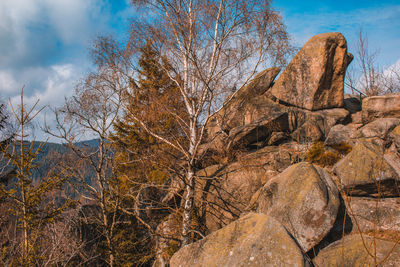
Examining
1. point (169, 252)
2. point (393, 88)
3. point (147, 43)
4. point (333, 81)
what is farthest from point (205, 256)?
point (393, 88)

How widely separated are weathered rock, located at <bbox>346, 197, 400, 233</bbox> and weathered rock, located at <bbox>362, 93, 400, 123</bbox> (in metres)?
4.39

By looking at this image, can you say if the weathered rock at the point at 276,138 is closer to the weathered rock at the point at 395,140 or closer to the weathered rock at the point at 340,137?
the weathered rock at the point at 340,137

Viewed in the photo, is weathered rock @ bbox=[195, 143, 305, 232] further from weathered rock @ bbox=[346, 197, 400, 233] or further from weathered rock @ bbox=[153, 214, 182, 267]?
weathered rock @ bbox=[346, 197, 400, 233]

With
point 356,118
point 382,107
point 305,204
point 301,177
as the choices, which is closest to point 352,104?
point 356,118

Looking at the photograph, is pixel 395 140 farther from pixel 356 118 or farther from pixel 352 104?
pixel 352 104

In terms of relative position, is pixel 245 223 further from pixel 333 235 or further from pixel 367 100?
pixel 367 100

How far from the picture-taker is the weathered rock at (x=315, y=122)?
9617mm

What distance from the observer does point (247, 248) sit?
3.86m

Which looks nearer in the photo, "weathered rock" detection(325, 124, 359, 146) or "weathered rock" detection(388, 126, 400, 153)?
"weathered rock" detection(388, 126, 400, 153)

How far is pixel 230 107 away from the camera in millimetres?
10500

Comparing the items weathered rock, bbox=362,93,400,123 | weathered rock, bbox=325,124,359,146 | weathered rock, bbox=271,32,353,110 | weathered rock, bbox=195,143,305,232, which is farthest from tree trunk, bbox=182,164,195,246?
weathered rock, bbox=362,93,400,123

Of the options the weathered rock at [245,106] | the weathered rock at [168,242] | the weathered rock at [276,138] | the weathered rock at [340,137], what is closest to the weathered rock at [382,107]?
the weathered rock at [340,137]

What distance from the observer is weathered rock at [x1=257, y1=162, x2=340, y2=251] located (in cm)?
524

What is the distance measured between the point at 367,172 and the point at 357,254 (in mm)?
2423
